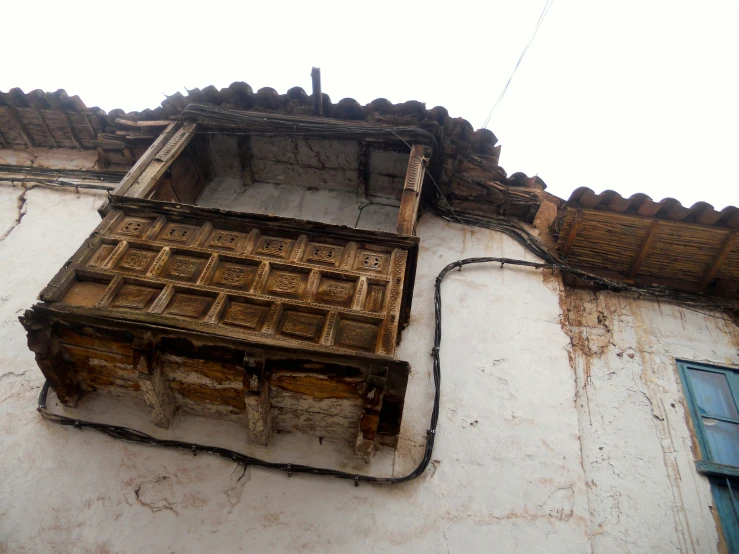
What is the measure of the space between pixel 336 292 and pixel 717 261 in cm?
472

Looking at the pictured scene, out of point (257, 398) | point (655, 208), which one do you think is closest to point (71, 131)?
point (257, 398)

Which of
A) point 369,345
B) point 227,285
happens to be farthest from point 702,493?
point 227,285

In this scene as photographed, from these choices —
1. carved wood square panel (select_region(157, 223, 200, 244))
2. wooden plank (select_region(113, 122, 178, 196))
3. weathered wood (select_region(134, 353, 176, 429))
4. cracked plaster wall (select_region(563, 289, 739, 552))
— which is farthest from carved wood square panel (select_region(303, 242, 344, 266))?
cracked plaster wall (select_region(563, 289, 739, 552))

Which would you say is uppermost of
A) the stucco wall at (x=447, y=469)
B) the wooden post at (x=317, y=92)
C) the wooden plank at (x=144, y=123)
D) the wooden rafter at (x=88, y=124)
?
the wooden rafter at (x=88, y=124)

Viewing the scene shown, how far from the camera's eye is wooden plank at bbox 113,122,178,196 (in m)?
5.01

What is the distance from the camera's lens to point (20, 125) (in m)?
7.20

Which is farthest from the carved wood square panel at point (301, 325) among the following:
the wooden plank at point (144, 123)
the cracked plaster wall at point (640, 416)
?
the wooden plank at point (144, 123)

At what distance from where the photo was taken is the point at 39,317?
381cm

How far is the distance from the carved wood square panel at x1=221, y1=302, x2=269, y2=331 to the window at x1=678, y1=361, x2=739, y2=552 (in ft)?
14.0

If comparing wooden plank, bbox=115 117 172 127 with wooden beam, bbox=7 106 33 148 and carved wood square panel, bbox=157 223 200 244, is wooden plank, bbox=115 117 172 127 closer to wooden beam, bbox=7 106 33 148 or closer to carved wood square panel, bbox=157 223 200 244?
wooden beam, bbox=7 106 33 148

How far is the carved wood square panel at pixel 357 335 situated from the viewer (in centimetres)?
378

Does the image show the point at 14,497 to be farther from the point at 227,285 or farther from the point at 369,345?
the point at 369,345

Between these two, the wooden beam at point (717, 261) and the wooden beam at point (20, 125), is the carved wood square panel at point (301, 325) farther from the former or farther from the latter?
the wooden beam at point (20, 125)

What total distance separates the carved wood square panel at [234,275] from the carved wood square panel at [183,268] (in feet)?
0.59
